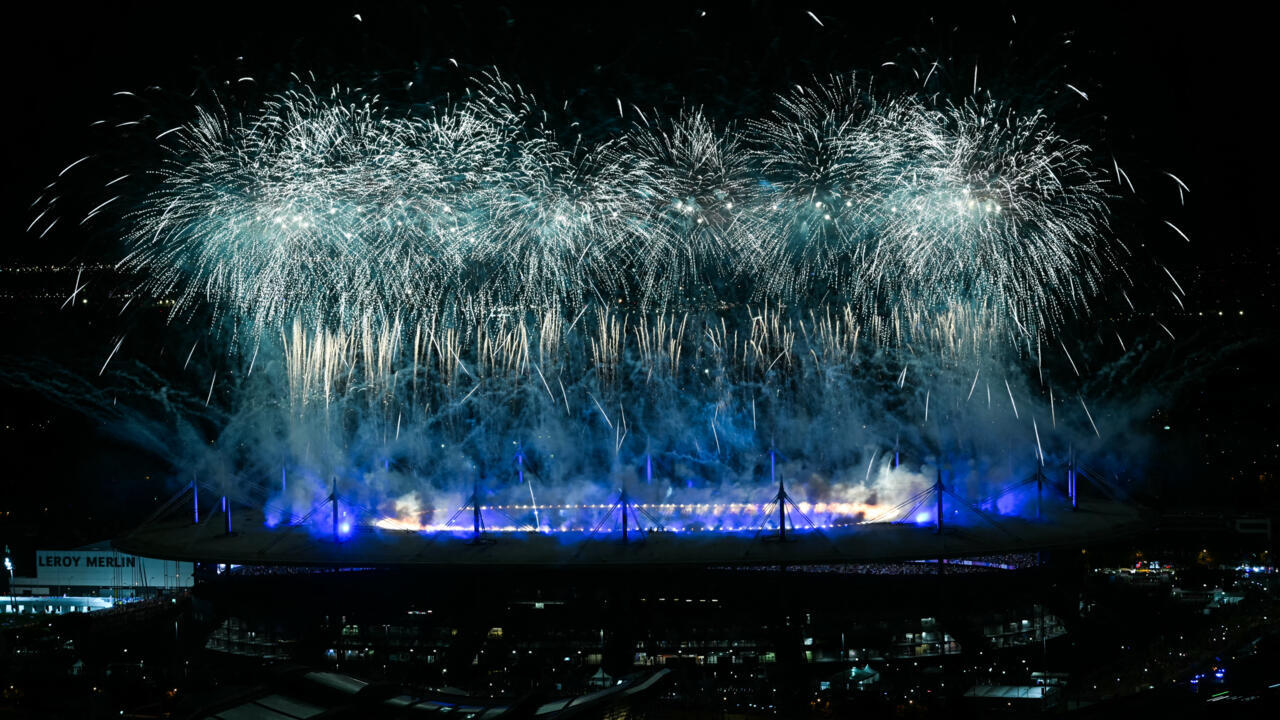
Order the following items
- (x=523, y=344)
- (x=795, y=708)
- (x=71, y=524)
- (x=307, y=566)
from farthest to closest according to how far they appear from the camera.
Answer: (x=71, y=524) → (x=523, y=344) → (x=307, y=566) → (x=795, y=708)

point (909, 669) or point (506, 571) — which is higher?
point (506, 571)

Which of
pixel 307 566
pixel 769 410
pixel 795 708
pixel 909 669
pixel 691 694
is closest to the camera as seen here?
pixel 795 708

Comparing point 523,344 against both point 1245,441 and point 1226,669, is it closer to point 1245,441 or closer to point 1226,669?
point 1226,669

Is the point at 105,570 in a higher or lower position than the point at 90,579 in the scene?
higher

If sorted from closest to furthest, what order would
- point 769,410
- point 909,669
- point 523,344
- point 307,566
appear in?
1. point 909,669
2. point 307,566
3. point 523,344
4. point 769,410

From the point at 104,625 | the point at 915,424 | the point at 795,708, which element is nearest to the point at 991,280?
the point at 915,424

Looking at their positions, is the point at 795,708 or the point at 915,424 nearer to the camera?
the point at 795,708

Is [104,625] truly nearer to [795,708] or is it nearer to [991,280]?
[795,708]

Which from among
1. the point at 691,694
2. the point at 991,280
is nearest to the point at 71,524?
the point at 691,694

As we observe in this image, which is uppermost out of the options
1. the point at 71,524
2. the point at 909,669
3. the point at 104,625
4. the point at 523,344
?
the point at 523,344
